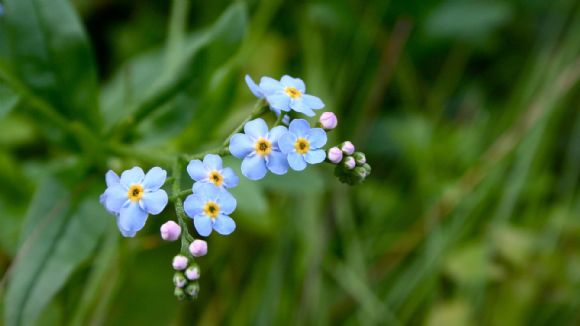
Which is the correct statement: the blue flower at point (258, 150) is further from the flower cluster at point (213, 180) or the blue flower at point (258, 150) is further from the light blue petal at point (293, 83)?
the light blue petal at point (293, 83)

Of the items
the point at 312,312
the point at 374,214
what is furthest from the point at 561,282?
the point at 312,312

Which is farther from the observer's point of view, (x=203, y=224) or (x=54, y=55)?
(x=54, y=55)

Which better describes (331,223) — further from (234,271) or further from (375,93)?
(375,93)

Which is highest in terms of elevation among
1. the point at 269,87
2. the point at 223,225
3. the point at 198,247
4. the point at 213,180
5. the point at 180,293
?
the point at 269,87

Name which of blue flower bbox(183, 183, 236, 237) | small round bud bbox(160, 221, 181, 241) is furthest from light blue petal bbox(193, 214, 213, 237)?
small round bud bbox(160, 221, 181, 241)

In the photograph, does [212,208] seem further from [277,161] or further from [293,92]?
[293,92]

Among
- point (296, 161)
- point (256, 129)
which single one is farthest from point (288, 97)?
point (296, 161)
